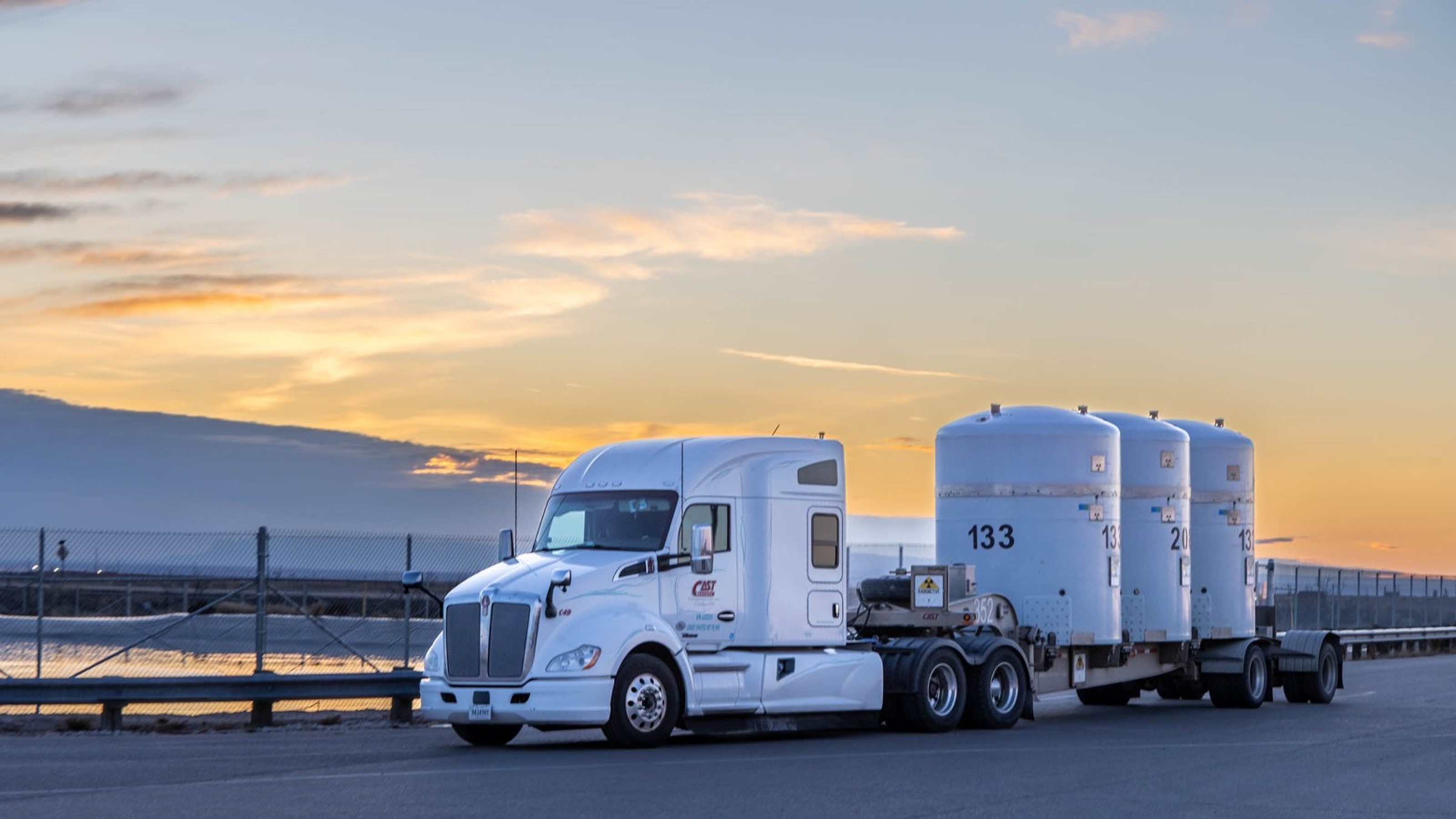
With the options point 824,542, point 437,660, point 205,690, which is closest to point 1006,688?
point 824,542

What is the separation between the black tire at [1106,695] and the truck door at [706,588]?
31.3 ft

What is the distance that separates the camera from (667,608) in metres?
18.7

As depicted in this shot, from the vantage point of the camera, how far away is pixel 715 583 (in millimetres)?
19266

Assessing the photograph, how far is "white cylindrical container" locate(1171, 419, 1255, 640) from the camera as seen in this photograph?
1072 inches

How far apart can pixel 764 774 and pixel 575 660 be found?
3003 millimetres

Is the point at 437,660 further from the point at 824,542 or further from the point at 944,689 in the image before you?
the point at 944,689

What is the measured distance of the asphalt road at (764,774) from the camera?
1295 centimetres

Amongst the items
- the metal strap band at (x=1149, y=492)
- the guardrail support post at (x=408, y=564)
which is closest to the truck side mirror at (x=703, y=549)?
the guardrail support post at (x=408, y=564)

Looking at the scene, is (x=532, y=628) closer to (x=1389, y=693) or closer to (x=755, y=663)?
(x=755, y=663)

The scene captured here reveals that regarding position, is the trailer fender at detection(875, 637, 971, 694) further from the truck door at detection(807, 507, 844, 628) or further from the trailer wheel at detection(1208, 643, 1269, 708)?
the trailer wheel at detection(1208, 643, 1269, 708)

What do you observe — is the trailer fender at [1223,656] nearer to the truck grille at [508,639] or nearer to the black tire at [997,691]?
the black tire at [997,691]

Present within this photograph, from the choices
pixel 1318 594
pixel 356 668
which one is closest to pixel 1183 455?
pixel 356 668

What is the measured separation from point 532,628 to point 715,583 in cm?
233

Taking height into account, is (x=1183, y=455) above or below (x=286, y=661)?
above
